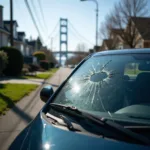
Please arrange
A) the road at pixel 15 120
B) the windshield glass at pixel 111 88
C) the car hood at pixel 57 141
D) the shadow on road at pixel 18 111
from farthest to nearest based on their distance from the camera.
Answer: the shadow on road at pixel 18 111, the road at pixel 15 120, the windshield glass at pixel 111 88, the car hood at pixel 57 141

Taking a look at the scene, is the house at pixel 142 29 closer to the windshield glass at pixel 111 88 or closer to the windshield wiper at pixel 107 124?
the windshield glass at pixel 111 88

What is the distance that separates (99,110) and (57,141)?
0.64m

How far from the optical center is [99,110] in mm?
2727

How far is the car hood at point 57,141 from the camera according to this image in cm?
204

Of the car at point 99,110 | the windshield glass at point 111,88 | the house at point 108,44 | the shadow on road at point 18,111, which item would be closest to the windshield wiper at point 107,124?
the car at point 99,110

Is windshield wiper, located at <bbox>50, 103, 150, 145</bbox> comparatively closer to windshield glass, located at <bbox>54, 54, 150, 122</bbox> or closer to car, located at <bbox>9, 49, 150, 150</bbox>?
car, located at <bbox>9, 49, 150, 150</bbox>

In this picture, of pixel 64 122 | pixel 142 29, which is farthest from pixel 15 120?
pixel 142 29

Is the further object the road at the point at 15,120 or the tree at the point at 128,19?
the tree at the point at 128,19

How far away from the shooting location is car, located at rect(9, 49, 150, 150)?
7.02ft

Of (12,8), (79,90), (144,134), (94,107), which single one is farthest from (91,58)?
(12,8)

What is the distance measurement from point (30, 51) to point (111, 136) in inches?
2895

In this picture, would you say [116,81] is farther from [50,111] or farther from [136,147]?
[136,147]

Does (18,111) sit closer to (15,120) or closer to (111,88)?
(15,120)

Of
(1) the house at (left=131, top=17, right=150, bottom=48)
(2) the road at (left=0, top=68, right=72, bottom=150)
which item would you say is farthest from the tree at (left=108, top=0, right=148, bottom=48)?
(2) the road at (left=0, top=68, right=72, bottom=150)
